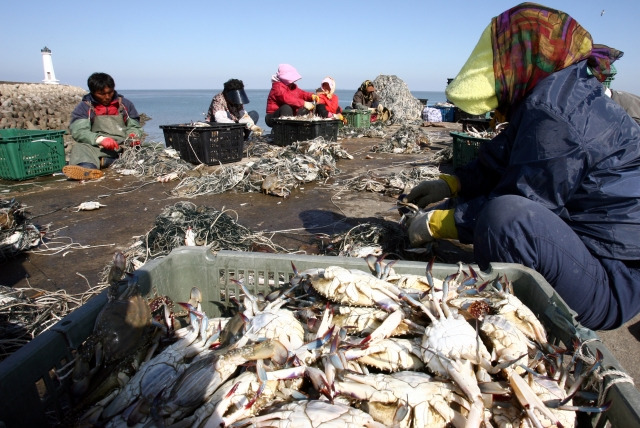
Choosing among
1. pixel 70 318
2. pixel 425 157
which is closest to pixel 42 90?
pixel 425 157

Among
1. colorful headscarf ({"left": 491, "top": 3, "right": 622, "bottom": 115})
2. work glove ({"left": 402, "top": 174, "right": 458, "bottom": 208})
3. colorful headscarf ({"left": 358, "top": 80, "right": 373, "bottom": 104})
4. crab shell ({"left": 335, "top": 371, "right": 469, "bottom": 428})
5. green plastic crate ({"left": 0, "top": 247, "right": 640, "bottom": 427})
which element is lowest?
crab shell ({"left": 335, "top": 371, "right": 469, "bottom": 428})

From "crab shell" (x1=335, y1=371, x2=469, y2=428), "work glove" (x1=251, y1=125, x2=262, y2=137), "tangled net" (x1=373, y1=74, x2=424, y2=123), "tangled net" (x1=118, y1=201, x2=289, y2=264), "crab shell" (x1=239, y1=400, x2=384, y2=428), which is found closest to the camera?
"crab shell" (x1=239, y1=400, x2=384, y2=428)

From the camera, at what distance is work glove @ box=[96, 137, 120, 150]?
6566 mm

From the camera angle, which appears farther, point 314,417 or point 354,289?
point 354,289

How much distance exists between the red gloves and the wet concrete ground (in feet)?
1.63

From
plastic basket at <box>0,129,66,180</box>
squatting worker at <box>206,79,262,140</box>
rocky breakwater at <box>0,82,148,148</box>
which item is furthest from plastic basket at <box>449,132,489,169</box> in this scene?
rocky breakwater at <box>0,82,148,148</box>

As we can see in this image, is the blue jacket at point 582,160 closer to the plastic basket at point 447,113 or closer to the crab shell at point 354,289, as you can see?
the crab shell at point 354,289

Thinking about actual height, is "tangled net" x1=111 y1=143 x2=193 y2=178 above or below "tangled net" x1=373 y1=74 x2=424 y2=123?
below

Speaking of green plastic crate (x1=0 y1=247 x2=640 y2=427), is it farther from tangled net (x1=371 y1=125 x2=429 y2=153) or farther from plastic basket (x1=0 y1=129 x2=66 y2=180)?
tangled net (x1=371 y1=125 x2=429 y2=153)

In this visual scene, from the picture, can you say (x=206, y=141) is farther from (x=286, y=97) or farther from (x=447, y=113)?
(x=447, y=113)

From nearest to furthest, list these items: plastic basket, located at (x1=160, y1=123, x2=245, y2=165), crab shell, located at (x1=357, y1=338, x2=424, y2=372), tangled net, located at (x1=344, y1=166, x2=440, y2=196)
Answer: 1. crab shell, located at (x1=357, y1=338, x2=424, y2=372)
2. tangled net, located at (x1=344, y1=166, x2=440, y2=196)
3. plastic basket, located at (x1=160, y1=123, x2=245, y2=165)

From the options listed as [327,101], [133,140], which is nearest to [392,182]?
[133,140]

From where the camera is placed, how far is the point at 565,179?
1.89 m

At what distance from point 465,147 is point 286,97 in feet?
18.0
